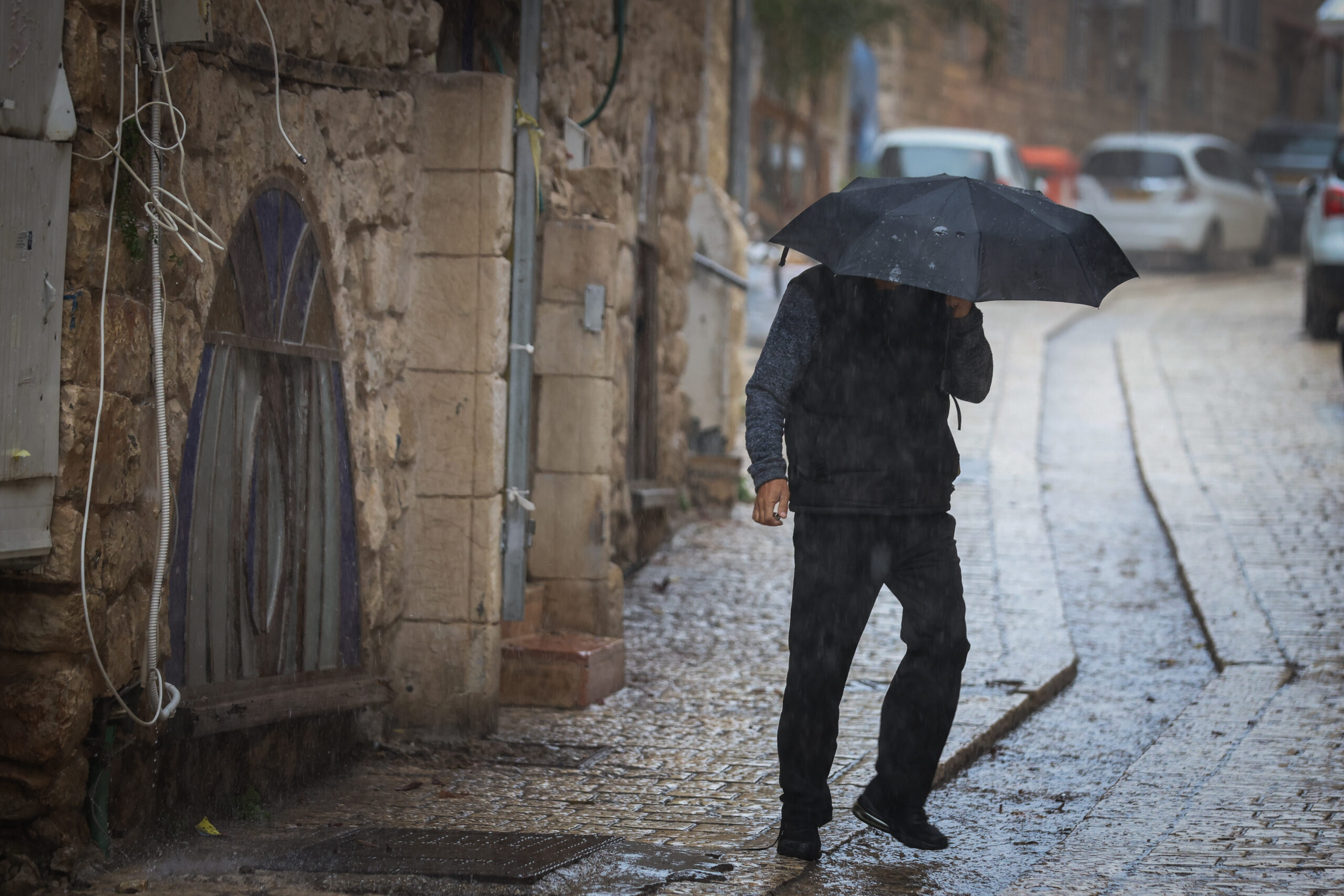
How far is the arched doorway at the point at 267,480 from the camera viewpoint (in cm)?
429

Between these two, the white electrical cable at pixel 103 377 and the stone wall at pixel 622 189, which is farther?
the stone wall at pixel 622 189

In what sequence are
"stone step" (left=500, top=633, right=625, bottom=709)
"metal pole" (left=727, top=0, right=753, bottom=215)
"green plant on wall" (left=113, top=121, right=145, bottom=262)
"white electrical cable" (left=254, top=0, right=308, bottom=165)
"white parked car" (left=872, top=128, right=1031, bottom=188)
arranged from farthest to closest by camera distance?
"white parked car" (left=872, top=128, right=1031, bottom=188) < "metal pole" (left=727, top=0, right=753, bottom=215) < "stone step" (left=500, top=633, right=625, bottom=709) < "white electrical cable" (left=254, top=0, right=308, bottom=165) < "green plant on wall" (left=113, top=121, right=145, bottom=262)

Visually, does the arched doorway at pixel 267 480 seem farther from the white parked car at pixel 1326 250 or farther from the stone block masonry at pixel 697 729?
the white parked car at pixel 1326 250

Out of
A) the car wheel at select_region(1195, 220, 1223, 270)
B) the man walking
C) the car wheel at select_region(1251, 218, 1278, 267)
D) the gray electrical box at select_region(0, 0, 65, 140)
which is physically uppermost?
the car wheel at select_region(1251, 218, 1278, 267)

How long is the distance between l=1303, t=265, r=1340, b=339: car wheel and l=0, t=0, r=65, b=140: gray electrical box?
1286 centimetres

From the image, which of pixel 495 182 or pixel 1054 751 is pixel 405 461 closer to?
pixel 495 182

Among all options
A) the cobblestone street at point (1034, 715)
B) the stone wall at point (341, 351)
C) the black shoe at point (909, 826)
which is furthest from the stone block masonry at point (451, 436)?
the black shoe at point (909, 826)

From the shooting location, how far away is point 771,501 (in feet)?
13.1

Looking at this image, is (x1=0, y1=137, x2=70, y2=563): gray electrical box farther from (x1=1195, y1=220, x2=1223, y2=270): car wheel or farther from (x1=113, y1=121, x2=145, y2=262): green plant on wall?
(x1=1195, y1=220, x2=1223, y2=270): car wheel

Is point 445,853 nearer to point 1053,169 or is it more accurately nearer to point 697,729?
point 697,729

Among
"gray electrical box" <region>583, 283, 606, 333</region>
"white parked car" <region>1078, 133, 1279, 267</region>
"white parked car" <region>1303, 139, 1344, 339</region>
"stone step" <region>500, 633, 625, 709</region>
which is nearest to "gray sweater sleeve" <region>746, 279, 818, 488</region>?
"stone step" <region>500, 633, 625, 709</region>

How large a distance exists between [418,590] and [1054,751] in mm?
2250

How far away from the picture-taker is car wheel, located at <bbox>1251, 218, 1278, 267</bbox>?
79.0 feet

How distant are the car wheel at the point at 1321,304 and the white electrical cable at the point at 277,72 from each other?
11.8m
